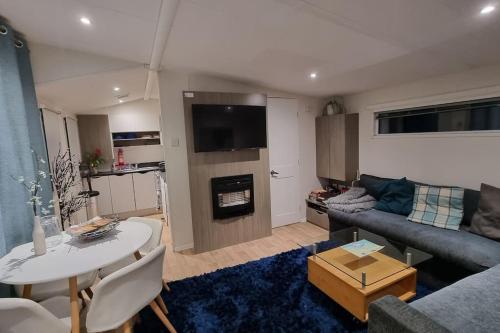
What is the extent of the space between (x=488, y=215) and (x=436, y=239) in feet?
1.70

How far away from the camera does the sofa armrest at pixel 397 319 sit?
3.67 ft

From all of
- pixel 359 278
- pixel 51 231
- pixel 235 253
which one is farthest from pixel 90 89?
pixel 359 278

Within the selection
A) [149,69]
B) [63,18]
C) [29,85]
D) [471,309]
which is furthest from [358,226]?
[29,85]

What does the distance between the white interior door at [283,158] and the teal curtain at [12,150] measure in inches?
111

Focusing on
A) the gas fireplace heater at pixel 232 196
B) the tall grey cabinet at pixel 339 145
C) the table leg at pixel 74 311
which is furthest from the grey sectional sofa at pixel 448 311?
the tall grey cabinet at pixel 339 145

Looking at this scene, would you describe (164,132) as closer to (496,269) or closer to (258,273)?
(258,273)

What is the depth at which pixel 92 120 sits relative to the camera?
498cm

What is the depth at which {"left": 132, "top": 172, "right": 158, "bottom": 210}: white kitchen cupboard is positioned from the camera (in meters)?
4.86

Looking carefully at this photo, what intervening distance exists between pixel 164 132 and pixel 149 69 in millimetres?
775

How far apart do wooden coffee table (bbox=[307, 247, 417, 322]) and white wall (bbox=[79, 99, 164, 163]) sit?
388 centimetres

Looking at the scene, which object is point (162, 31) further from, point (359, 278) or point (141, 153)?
point (141, 153)

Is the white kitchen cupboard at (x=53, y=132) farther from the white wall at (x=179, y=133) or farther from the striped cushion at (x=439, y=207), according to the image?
the striped cushion at (x=439, y=207)

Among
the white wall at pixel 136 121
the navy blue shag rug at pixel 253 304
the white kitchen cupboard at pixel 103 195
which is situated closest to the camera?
the navy blue shag rug at pixel 253 304

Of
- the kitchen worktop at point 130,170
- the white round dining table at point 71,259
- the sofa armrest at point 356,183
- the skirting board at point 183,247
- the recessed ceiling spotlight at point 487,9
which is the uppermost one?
the recessed ceiling spotlight at point 487,9
